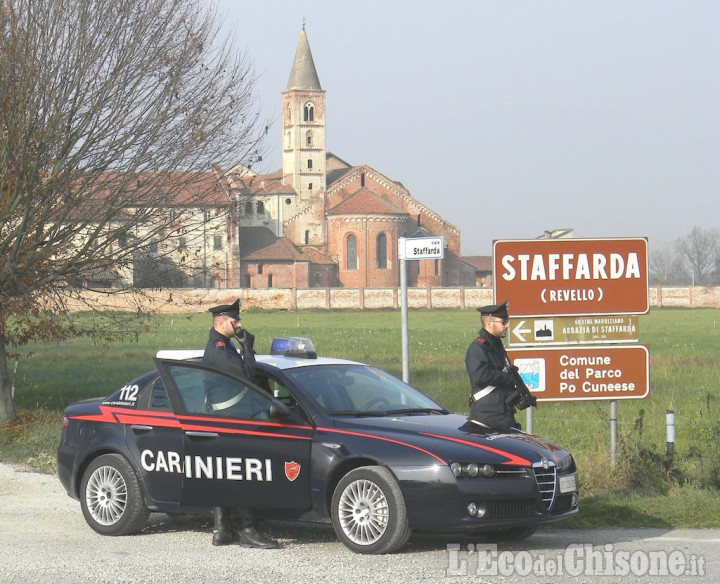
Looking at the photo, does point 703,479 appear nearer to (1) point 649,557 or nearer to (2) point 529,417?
(2) point 529,417

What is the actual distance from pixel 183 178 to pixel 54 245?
2.18 meters

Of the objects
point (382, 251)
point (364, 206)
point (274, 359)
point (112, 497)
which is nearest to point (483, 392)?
point (274, 359)

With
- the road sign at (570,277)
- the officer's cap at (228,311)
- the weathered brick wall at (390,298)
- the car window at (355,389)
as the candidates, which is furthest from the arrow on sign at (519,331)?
the weathered brick wall at (390,298)

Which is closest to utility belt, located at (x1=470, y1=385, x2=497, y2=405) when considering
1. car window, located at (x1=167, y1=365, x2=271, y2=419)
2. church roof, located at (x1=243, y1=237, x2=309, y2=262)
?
car window, located at (x1=167, y1=365, x2=271, y2=419)

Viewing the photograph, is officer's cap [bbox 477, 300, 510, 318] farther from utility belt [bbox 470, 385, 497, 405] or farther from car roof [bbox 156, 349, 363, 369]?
car roof [bbox 156, 349, 363, 369]

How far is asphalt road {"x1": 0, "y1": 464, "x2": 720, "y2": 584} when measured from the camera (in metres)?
7.45

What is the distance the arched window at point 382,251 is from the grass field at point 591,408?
5606 centimetres

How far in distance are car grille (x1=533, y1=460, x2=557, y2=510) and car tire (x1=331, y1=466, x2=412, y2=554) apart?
39.2 inches

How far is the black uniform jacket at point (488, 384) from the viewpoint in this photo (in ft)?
30.1

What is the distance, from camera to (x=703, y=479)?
11.0 meters

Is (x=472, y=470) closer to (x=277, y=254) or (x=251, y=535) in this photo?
(x=251, y=535)

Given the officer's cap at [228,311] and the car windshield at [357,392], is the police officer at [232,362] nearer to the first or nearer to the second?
the officer's cap at [228,311]

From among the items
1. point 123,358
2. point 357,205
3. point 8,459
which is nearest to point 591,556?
point 8,459

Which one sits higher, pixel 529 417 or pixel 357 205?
pixel 357 205
